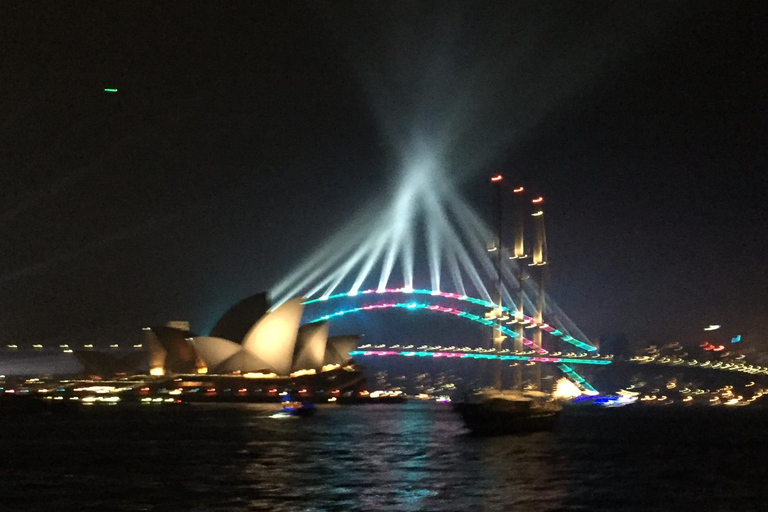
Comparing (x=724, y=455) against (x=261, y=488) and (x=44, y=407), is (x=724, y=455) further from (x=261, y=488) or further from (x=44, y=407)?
(x=44, y=407)

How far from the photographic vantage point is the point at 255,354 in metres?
92.1

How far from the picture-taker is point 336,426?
60250 millimetres

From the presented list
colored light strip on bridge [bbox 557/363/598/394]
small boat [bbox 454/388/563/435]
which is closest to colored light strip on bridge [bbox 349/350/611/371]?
colored light strip on bridge [bbox 557/363/598/394]

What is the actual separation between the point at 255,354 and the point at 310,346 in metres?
8.38

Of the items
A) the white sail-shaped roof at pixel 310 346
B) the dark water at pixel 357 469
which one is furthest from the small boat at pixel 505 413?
the white sail-shaped roof at pixel 310 346

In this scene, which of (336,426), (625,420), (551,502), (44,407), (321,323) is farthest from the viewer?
(321,323)

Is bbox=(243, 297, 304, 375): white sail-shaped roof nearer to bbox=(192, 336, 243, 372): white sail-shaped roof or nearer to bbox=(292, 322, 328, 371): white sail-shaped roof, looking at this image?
bbox=(192, 336, 243, 372): white sail-shaped roof

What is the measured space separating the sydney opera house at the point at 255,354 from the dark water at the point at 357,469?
2956 cm

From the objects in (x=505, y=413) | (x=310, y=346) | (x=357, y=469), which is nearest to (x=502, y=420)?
(x=505, y=413)

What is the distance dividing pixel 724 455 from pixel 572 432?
14680mm

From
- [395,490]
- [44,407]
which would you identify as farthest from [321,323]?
[395,490]

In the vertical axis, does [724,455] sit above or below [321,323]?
below

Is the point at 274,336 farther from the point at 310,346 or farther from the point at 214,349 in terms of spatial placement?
the point at 310,346

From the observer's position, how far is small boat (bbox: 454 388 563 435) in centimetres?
5666
